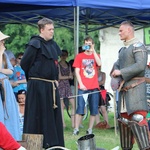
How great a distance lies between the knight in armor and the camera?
700 cm

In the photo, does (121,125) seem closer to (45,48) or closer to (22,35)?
(45,48)

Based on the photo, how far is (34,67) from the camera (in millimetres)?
7539

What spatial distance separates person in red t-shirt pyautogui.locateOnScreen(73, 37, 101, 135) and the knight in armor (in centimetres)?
270

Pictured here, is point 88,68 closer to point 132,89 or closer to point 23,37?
point 132,89

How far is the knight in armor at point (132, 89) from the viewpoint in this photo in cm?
700

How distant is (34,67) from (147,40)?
12.4ft

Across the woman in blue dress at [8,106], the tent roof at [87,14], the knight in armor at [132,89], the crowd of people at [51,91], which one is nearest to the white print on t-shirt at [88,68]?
the tent roof at [87,14]

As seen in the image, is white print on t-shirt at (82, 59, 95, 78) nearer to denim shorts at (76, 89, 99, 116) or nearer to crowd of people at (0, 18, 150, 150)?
denim shorts at (76, 89, 99, 116)

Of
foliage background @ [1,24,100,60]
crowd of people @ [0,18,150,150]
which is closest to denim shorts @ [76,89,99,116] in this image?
crowd of people @ [0,18,150,150]

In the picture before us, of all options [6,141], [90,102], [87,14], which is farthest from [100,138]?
[6,141]

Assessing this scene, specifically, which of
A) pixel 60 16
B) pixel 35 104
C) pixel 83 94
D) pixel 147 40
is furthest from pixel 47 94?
pixel 60 16

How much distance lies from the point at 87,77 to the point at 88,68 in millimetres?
153

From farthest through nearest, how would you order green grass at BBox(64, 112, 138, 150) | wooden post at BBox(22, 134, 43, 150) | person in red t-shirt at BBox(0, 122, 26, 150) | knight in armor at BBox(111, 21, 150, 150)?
green grass at BBox(64, 112, 138, 150)
knight in armor at BBox(111, 21, 150, 150)
wooden post at BBox(22, 134, 43, 150)
person in red t-shirt at BBox(0, 122, 26, 150)

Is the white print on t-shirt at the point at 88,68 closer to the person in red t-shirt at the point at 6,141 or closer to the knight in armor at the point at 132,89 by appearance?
the knight in armor at the point at 132,89
